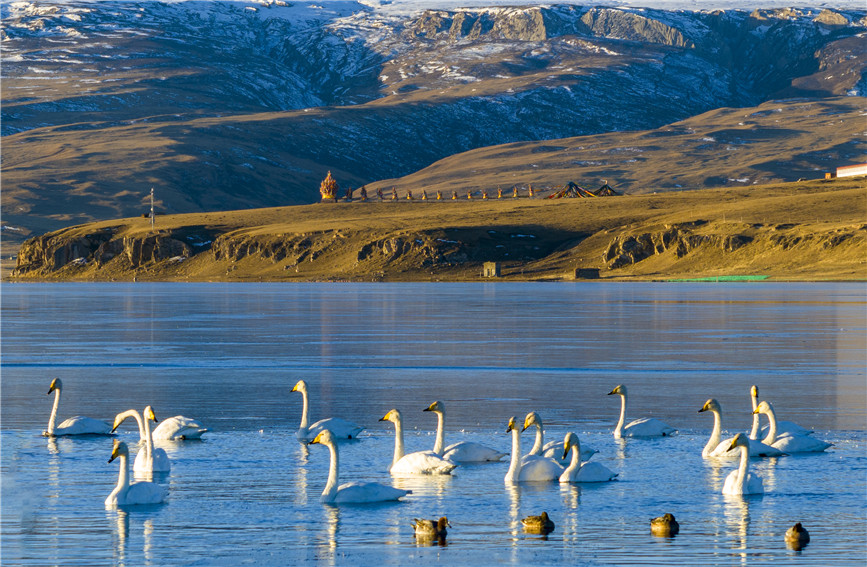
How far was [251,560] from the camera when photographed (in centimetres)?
1538

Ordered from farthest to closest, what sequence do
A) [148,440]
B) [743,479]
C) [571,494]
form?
[148,440] → [571,494] → [743,479]

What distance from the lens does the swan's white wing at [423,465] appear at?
69.1 feet

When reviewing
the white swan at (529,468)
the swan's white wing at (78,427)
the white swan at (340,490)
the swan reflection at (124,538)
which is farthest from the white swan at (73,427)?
the white swan at (529,468)

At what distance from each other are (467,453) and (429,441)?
2829 mm

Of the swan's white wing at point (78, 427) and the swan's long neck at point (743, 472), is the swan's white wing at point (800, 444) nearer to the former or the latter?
the swan's long neck at point (743, 472)

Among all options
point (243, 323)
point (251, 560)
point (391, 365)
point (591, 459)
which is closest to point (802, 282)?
point (243, 323)

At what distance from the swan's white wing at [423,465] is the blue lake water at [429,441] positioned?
222 mm

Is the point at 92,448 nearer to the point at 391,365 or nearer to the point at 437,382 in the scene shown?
the point at 437,382

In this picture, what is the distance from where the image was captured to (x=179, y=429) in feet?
81.8

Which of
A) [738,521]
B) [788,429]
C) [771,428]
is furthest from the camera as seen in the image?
[788,429]

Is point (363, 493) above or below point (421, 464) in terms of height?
below

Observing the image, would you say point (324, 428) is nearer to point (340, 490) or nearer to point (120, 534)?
point (340, 490)

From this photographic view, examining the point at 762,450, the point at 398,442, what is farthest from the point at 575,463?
the point at 762,450

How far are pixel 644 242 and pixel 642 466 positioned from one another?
165058 mm
